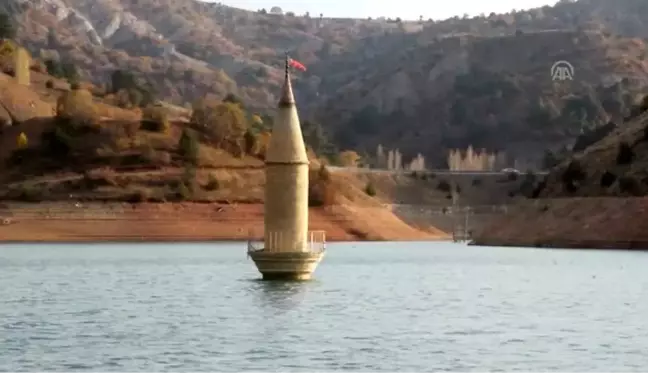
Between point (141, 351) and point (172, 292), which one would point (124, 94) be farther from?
point (141, 351)

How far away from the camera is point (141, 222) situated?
150375 millimetres

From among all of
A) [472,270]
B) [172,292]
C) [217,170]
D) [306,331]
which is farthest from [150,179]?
[306,331]

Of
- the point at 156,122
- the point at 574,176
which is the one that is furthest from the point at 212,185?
the point at 574,176

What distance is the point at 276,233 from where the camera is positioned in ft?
199

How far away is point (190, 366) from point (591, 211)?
90518 mm

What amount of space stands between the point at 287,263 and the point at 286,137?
5590mm

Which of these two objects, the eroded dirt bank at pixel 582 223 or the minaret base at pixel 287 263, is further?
the eroded dirt bank at pixel 582 223

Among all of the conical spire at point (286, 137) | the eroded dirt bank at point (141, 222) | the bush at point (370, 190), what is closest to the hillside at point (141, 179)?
the eroded dirt bank at point (141, 222)

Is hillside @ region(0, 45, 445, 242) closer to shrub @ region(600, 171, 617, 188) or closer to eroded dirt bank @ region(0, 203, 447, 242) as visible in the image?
eroded dirt bank @ region(0, 203, 447, 242)

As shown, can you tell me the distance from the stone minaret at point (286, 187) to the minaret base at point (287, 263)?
395mm

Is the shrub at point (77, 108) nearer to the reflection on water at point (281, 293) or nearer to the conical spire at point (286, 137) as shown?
the reflection on water at point (281, 293)

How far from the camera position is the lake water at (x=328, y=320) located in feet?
131

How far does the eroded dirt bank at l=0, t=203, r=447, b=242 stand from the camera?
14725cm

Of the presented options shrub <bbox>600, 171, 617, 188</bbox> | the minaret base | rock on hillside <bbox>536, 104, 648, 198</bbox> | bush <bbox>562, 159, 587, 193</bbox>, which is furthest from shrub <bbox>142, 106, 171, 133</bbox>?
the minaret base
